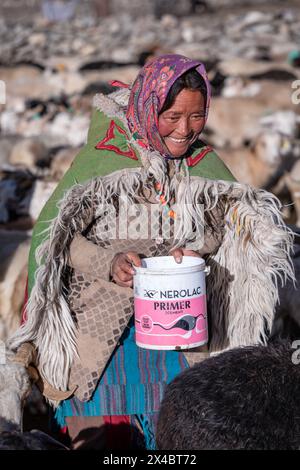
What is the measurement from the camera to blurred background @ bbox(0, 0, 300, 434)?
6.99 m

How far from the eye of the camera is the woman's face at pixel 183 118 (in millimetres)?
2445

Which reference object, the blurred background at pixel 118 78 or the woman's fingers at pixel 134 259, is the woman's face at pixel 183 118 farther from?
the blurred background at pixel 118 78

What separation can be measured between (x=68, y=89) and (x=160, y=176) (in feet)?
40.4

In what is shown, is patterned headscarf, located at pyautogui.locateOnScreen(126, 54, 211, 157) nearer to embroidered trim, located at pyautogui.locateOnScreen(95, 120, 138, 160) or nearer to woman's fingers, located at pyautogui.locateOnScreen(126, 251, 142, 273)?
embroidered trim, located at pyautogui.locateOnScreen(95, 120, 138, 160)

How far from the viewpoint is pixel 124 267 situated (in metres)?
2.41

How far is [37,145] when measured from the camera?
29.5ft

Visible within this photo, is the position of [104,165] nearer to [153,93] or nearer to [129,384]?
[153,93]

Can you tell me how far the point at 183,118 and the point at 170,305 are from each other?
570mm

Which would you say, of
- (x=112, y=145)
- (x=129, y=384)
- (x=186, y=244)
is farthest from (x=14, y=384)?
(x=112, y=145)

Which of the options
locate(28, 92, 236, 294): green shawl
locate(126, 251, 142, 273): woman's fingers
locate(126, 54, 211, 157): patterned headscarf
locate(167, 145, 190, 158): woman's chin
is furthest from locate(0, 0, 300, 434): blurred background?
locate(126, 251, 142, 273): woman's fingers

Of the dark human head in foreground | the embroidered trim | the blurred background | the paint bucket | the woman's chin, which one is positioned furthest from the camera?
the blurred background

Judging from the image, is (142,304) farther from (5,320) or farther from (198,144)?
(5,320)

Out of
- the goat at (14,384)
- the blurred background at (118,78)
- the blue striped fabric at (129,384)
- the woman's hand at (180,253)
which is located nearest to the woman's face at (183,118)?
the woman's hand at (180,253)

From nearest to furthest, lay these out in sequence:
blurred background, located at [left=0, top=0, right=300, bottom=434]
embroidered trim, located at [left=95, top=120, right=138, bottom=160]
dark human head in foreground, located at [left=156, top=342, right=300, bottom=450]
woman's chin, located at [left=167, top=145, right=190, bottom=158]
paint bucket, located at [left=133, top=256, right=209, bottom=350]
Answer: dark human head in foreground, located at [left=156, top=342, right=300, bottom=450]
paint bucket, located at [left=133, top=256, right=209, bottom=350]
woman's chin, located at [left=167, top=145, right=190, bottom=158]
embroidered trim, located at [left=95, top=120, right=138, bottom=160]
blurred background, located at [left=0, top=0, right=300, bottom=434]
